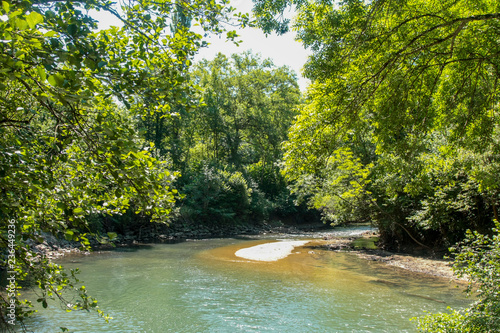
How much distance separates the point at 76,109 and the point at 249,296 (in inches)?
Result: 336

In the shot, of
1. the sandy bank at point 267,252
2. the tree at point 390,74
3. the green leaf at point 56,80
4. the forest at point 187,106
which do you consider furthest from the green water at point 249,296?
the green leaf at point 56,80

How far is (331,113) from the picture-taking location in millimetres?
5324

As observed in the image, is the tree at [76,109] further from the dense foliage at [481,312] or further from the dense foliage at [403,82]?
the dense foliage at [481,312]

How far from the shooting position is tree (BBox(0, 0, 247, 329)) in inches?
72.2

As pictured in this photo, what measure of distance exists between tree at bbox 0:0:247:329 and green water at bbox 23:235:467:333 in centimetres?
558

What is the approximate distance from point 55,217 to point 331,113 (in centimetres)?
412

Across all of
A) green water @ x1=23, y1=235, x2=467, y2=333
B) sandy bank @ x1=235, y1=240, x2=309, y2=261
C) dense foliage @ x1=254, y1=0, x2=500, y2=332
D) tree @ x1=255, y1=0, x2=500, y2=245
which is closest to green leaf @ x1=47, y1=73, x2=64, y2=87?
dense foliage @ x1=254, y1=0, x2=500, y2=332

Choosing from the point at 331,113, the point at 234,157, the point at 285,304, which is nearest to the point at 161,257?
the point at 285,304

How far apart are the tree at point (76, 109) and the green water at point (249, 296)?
5.58 meters

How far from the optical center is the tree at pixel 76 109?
6.02 ft

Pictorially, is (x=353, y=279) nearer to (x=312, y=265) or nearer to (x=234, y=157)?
(x=312, y=265)

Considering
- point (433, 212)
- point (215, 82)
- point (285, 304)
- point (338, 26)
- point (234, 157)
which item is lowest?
point (285, 304)

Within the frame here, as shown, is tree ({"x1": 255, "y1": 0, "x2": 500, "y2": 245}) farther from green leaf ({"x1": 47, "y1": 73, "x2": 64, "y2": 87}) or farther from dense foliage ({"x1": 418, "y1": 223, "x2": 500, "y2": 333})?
green leaf ({"x1": 47, "y1": 73, "x2": 64, "y2": 87})

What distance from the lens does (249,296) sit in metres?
9.70
